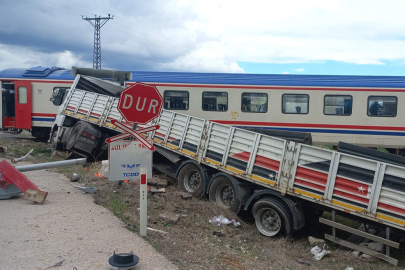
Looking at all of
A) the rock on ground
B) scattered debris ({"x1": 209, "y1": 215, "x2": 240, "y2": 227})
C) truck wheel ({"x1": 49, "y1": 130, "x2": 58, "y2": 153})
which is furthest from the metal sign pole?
truck wheel ({"x1": 49, "y1": 130, "x2": 58, "y2": 153})

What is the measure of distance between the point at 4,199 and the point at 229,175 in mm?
4668

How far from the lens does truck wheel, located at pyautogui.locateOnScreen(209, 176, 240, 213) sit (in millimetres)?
8034

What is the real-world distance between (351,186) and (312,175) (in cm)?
71

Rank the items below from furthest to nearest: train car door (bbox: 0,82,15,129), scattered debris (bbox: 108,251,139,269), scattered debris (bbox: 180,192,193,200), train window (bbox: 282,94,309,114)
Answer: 1. train car door (bbox: 0,82,15,129)
2. train window (bbox: 282,94,309,114)
3. scattered debris (bbox: 180,192,193,200)
4. scattered debris (bbox: 108,251,139,269)

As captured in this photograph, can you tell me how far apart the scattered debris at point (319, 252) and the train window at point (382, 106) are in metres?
8.29

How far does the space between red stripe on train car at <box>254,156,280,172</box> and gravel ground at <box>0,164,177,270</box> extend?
3012 millimetres

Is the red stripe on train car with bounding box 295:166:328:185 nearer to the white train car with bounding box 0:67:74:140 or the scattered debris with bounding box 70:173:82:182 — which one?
the scattered debris with bounding box 70:173:82:182

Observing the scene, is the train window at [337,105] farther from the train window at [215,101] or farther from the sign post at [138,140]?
the sign post at [138,140]

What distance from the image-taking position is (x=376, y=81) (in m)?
13.3

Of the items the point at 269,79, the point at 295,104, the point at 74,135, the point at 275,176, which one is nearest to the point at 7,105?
the point at 74,135

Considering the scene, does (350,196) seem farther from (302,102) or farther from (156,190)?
(302,102)

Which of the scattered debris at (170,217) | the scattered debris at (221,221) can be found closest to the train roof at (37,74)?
the scattered debris at (170,217)

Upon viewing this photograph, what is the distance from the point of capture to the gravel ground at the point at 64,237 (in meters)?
4.54

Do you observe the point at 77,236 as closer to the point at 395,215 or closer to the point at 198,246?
the point at 198,246
